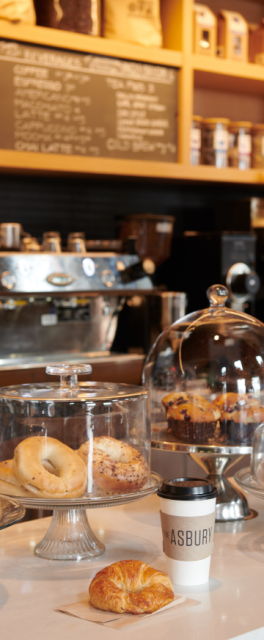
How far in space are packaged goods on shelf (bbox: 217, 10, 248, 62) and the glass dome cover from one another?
2499mm

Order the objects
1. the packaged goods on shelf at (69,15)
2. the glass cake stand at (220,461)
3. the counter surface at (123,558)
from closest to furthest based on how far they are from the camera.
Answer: the counter surface at (123,558) < the glass cake stand at (220,461) < the packaged goods on shelf at (69,15)

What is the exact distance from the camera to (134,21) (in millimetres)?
2848

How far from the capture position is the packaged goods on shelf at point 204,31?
3.04 meters

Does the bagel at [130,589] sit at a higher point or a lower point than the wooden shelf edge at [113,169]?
lower

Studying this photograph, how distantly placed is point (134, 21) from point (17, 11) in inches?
21.0

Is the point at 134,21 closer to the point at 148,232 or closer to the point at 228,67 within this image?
the point at 228,67

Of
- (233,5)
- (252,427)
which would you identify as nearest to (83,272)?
(252,427)

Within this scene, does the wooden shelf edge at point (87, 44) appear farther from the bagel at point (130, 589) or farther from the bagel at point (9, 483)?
the bagel at point (130, 589)

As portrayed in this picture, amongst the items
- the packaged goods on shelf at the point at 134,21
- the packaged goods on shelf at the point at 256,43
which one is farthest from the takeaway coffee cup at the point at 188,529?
the packaged goods on shelf at the point at 256,43

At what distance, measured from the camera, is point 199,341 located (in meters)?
1.28

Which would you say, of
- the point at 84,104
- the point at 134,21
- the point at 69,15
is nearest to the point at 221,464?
the point at 84,104

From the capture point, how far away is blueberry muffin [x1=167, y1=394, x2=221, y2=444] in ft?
3.78

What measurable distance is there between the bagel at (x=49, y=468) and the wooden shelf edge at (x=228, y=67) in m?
2.40

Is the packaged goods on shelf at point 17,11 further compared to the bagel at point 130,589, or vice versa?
the packaged goods on shelf at point 17,11
